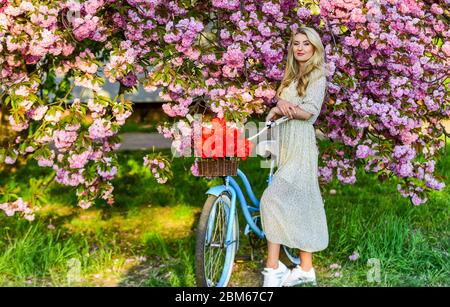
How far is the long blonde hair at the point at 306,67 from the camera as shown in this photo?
4188 millimetres

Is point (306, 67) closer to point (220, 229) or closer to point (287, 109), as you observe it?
point (287, 109)

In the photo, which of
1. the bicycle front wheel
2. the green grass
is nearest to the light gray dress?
the bicycle front wheel

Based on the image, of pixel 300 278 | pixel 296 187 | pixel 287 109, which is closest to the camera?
pixel 287 109

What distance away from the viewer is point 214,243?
4.19 m

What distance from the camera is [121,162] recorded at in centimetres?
846

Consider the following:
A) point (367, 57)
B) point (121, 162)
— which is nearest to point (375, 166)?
point (367, 57)

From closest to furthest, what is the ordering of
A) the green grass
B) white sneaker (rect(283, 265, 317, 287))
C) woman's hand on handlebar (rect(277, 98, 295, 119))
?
1. woman's hand on handlebar (rect(277, 98, 295, 119))
2. white sneaker (rect(283, 265, 317, 287))
3. the green grass

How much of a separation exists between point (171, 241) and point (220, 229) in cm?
142

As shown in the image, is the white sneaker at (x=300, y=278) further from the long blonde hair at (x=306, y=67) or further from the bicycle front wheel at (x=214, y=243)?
the long blonde hair at (x=306, y=67)

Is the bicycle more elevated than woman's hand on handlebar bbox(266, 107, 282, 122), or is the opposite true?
woman's hand on handlebar bbox(266, 107, 282, 122)

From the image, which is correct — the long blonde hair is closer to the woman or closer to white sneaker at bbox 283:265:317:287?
the woman

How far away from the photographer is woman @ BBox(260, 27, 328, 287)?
416 centimetres

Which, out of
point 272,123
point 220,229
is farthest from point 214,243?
point 272,123

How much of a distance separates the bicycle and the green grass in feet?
1.04
